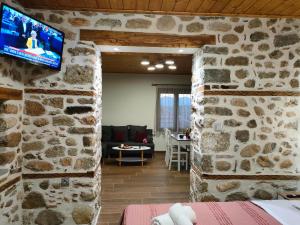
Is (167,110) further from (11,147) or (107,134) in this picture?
(11,147)

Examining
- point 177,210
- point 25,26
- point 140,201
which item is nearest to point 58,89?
point 25,26

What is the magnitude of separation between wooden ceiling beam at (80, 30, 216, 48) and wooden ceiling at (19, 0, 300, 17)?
0.93ft

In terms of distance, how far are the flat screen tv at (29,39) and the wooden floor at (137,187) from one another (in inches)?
91.4

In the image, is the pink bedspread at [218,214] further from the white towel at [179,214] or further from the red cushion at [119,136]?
the red cushion at [119,136]

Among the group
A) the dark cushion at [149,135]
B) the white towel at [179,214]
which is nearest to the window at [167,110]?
the dark cushion at [149,135]

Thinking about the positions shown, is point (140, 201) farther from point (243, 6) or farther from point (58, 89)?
point (243, 6)

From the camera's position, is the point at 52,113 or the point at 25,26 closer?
the point at 25,26

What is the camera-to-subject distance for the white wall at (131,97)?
8328 mm

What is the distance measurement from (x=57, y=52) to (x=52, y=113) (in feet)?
2.51

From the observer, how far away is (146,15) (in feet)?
10.2

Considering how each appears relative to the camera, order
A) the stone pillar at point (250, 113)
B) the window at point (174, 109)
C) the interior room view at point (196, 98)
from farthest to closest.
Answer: the window at point (174, 109) → the stone pillar at point (250, 113) → the interior room view at point (196, 98)

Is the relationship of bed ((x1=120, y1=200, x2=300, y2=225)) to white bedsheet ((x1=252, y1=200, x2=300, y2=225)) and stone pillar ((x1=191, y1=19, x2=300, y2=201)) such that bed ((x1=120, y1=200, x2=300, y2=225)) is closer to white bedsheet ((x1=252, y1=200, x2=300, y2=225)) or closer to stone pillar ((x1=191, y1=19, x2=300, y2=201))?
white bedsheet ((x1=252, y1=200, x2=300, y2=225))

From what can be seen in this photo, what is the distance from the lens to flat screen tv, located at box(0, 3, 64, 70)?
2174 millimetres

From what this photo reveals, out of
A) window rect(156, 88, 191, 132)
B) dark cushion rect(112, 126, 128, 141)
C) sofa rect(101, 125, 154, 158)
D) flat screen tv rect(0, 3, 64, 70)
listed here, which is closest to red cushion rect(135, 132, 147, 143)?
sofa rect(101, 125, 154, 158)
